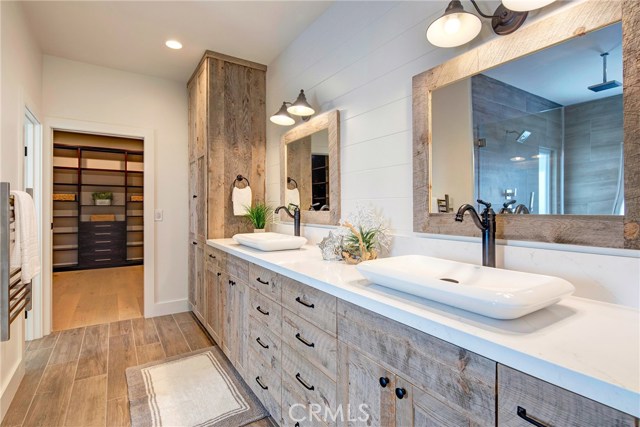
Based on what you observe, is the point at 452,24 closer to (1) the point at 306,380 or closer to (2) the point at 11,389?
(1) the point at 306,380

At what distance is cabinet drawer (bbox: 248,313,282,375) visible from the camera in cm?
165

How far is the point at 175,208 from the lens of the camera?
3.56 meters

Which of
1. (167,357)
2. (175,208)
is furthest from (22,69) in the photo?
(167,357)

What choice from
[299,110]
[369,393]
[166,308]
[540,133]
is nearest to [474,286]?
[369,393]

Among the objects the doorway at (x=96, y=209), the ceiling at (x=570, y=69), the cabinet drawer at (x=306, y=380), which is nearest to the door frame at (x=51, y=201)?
the doorway at (x=96, y=209)

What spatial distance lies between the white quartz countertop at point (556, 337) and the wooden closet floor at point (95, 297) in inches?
138

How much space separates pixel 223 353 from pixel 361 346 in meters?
1.87

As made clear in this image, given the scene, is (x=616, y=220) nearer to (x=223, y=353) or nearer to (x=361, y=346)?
(x=361, y=346)

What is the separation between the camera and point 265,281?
1749 mm

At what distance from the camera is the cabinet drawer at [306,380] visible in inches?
49.6

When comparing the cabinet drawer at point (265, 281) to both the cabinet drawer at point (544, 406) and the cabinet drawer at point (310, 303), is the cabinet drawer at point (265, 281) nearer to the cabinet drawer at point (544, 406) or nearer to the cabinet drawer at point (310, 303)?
the cabinet drawer at point (310, 303)

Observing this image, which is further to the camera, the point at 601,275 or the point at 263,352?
the point at 263,352

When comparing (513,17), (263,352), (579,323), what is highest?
(513,17)

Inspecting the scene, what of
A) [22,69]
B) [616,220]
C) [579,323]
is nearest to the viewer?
[579,323]
